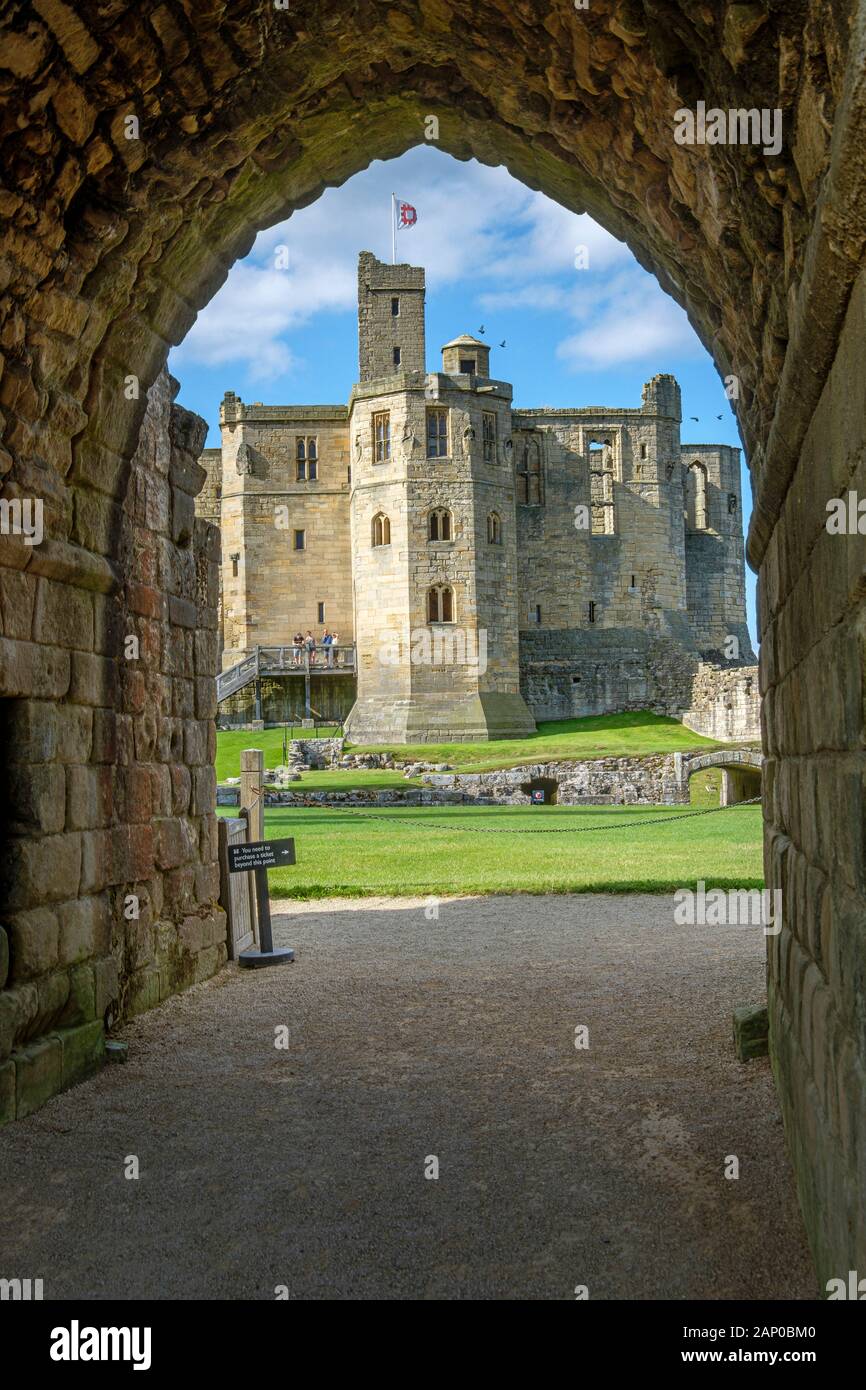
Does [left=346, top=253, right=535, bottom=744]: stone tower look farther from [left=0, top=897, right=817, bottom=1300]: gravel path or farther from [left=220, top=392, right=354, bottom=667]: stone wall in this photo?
[left=0, top=897, right=817, bottom=1300]: gravel path

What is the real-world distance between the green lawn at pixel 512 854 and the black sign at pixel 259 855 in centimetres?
377

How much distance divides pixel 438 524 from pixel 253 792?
1190 inches

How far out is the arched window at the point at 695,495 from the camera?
183 feet

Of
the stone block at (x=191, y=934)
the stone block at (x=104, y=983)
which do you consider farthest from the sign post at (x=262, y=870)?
the stone block at (x=104, y=983)

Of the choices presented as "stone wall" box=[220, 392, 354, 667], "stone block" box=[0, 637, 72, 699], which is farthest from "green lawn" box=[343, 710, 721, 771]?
"stone block" box=[0, 637, 72, 699]

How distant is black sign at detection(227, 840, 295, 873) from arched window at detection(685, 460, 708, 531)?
4866 centimetres

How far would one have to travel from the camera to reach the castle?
39750mm

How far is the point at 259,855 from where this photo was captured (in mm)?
9469

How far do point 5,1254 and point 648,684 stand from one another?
134ft

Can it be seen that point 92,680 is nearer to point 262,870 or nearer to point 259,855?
point 259,855

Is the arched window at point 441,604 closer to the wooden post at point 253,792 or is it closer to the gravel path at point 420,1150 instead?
the wooden post at point 253,792

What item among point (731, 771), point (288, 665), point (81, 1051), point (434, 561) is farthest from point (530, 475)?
point (81, 1051)
